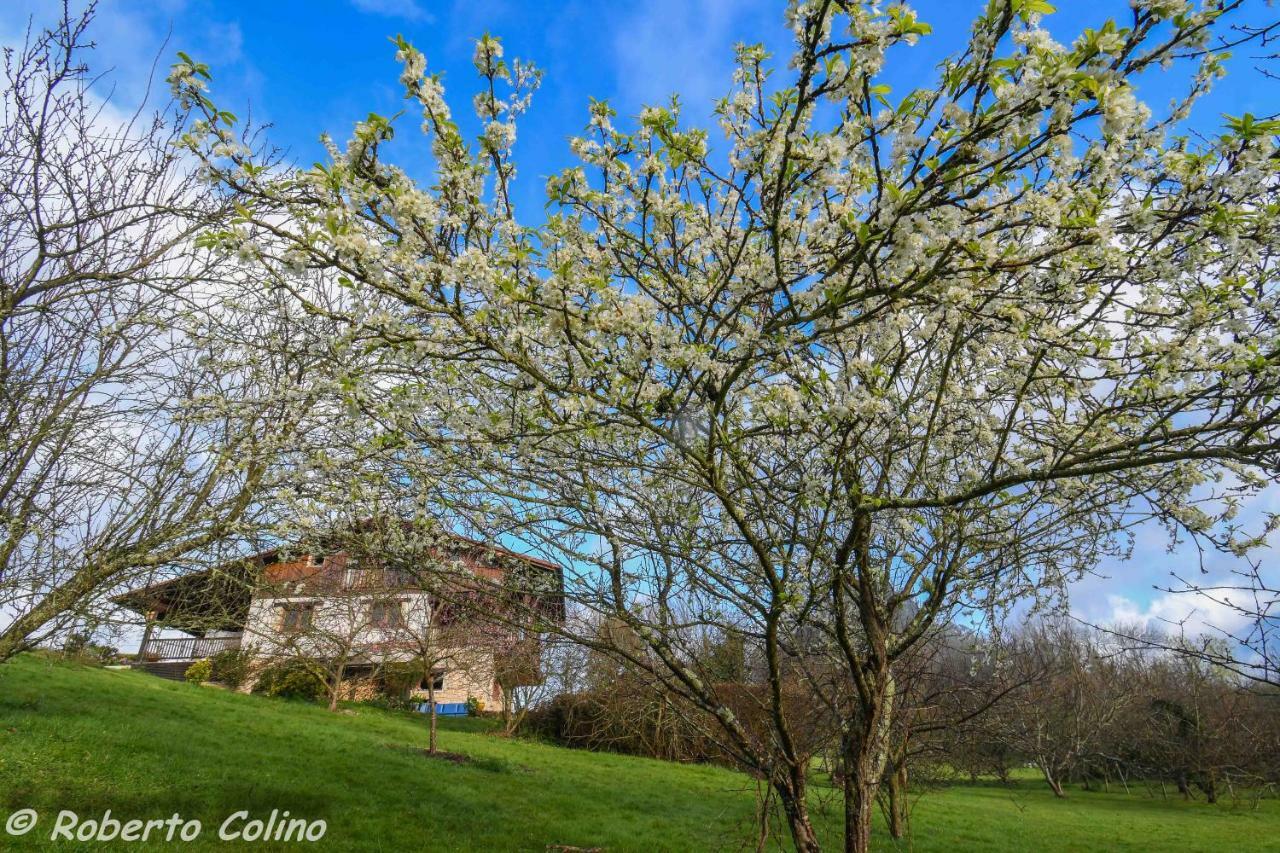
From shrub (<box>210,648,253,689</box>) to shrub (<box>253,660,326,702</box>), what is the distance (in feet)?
2.16

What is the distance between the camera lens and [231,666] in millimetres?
21953

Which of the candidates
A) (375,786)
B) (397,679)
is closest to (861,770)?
(375,786)

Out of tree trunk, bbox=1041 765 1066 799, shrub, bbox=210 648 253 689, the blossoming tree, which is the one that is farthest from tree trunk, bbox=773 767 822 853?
tree trunk, bbox=1041 765 1066 799

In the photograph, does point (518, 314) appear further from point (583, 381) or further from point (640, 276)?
point (640, 276)

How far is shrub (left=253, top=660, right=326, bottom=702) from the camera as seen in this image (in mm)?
21062

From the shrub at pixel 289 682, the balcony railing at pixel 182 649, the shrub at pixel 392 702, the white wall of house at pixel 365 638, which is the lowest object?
the shrub at pixel 392 702

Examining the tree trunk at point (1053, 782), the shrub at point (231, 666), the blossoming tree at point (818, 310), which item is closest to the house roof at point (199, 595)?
the blossoming tree at point (818, 310)

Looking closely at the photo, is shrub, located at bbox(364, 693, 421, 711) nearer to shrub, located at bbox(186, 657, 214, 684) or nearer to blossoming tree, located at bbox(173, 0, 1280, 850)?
shrub, located at bbox(186, 657, 214, 684)

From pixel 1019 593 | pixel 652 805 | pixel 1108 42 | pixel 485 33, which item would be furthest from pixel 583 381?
pixel 652 805

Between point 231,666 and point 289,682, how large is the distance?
239 centimetres

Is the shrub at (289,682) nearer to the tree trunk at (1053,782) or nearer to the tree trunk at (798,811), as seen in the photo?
the tree trunk at (798,811)

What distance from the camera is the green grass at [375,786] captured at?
816cm

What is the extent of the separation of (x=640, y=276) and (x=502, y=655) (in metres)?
15.3

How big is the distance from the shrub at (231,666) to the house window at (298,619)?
4305 mm
